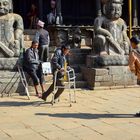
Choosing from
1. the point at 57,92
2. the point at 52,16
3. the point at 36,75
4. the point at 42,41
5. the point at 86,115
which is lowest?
the point at 86,115

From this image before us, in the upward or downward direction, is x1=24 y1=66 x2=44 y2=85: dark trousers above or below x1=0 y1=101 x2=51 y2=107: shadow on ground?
above

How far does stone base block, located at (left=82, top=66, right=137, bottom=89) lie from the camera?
13687 mm

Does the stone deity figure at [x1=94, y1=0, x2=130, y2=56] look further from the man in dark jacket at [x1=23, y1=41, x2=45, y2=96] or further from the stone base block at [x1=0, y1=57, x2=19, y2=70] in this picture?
the stone base block at [x1=0, y1=57, x2=19, y2=70]

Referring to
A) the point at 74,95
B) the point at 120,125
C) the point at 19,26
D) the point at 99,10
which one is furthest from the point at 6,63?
the point at 99,10

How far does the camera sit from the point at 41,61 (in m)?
12.9

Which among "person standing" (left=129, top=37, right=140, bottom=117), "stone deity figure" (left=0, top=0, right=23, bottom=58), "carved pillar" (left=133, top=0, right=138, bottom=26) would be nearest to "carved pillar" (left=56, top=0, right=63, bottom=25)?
"carved pillar" (left=133, top=0, right=138, bottom=26)

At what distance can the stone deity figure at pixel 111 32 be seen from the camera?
14102 mm

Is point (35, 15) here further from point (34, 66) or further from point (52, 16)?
point (34, 66)

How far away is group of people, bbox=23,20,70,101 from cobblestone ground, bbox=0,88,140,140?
40cm

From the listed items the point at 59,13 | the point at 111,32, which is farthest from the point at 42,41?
the point at 59,13

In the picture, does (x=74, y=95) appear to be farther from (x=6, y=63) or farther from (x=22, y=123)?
(x=22, y=123)

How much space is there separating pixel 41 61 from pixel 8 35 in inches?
48.4

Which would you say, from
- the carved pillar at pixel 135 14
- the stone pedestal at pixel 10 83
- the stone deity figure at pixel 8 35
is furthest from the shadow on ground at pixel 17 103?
the carved pillar at pixel 135 14

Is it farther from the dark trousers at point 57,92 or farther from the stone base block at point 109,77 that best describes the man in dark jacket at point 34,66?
the stone base block at point 109,77
